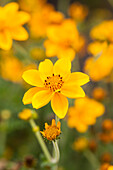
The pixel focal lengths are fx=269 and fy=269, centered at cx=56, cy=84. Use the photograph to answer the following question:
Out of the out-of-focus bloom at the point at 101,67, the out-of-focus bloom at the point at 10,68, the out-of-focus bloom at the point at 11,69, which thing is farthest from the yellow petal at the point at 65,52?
the out-of-focus bloom at the point at 11,69

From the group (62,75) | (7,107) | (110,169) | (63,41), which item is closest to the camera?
(110,169)

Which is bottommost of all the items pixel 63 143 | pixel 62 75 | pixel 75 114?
pixel 63 143

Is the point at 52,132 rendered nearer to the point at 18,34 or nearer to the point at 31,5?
the point at 18,34

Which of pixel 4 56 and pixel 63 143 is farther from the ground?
pixel 4 56

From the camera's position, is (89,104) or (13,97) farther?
(13,97)

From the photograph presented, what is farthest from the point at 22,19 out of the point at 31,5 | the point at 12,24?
the point at 31,5

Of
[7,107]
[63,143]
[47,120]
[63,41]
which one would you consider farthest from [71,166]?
[63,41]

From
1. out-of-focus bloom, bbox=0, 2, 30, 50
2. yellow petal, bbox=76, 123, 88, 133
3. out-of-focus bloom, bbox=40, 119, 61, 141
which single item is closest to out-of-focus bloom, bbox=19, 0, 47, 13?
out-of-focus bloom, bbox=0, 2, 30, 50

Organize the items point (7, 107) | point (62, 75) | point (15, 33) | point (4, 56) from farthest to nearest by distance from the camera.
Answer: point (4, 56), point (7, 107), point (15, 33), point (62, 75)

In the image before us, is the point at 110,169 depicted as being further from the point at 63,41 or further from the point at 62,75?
the point at 63,41
